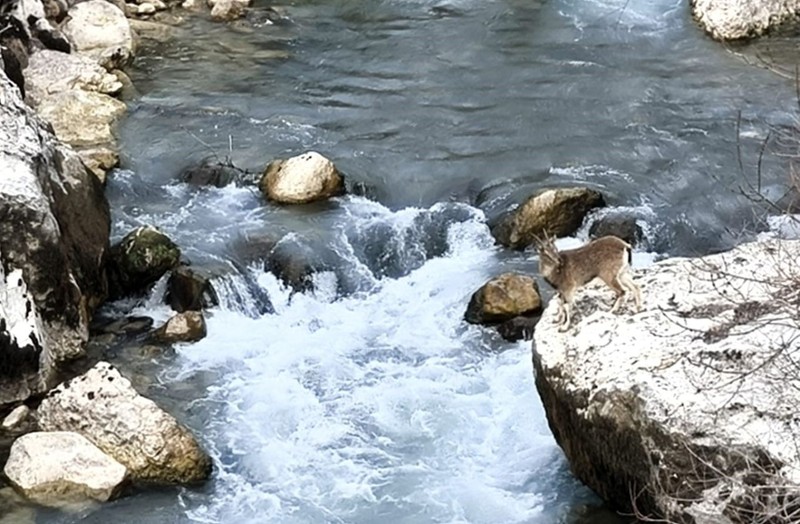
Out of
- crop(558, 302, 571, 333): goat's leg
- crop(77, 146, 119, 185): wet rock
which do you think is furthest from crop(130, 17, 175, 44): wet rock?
crop(558, 302, 571, 333): goat's leg

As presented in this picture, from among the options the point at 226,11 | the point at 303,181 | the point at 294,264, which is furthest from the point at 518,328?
the point at 226,11

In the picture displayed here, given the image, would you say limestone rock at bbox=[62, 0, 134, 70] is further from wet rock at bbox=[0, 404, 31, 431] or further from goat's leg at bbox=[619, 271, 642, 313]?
goat's leg at bbox=[619, 271, 642, 313]

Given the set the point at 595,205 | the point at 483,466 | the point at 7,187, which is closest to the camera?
the point at 483,466

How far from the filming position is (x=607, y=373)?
8234 mm

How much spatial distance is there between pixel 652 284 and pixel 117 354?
16.4ft

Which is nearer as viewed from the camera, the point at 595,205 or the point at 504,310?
the point at 504,310

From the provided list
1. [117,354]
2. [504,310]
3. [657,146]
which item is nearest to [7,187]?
[117,354]

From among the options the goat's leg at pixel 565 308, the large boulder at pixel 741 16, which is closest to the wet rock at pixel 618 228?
the goat's leg at pixel 565 308

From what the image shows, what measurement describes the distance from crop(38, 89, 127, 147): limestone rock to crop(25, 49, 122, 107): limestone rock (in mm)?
231

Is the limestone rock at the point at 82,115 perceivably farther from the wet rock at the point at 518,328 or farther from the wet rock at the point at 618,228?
the wet rock at the point at 518,328

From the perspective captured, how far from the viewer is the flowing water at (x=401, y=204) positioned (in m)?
9.79

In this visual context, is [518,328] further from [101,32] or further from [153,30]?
[153,30]

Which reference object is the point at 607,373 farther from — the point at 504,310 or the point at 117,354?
the point at 117,354

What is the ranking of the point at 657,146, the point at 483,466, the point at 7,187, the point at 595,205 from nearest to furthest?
the point at 483,466, the point at 7,187, the point at 595,205, the point at 657,146
